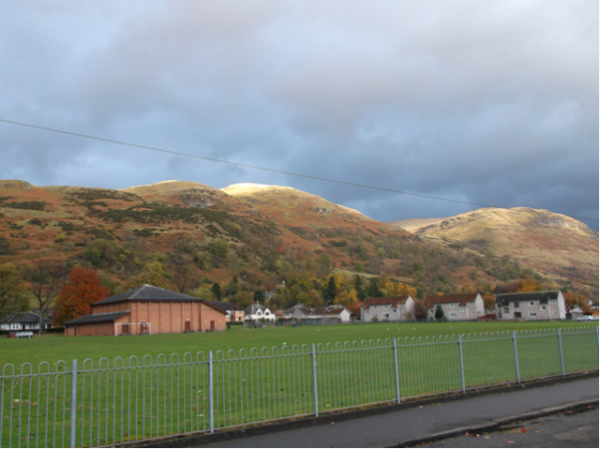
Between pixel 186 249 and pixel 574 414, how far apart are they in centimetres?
16853

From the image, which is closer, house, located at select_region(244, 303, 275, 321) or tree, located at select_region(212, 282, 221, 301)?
house, located at select_region(244, 303, 275, 321)

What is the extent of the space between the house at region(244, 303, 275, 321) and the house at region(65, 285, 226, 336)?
5469 centimetres

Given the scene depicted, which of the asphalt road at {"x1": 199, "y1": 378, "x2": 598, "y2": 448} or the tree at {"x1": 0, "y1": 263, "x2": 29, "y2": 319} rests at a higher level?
the tree at {"x1": 0, "y1": 263, "x2": 29, "y2": 319}

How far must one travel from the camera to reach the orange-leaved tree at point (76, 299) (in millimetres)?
79812

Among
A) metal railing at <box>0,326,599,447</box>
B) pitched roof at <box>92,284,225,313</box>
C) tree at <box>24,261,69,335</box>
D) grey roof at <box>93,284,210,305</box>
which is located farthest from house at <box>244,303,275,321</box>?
metal railing at <box>0,326,599,447</box>

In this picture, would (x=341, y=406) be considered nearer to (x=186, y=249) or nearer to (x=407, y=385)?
(x=407, y=385)

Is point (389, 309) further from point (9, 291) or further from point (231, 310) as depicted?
point (9, 291)

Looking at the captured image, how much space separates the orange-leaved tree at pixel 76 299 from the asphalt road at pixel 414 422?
3130 inches

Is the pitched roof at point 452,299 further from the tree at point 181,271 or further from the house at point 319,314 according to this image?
the tree at point 181,271

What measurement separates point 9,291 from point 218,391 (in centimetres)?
6835

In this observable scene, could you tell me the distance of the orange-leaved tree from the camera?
79.8 metres

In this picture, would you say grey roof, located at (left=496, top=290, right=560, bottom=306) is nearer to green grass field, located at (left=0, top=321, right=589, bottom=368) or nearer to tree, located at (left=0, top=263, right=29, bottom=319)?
green grass field, located at (left=0, top=321, right=589, bottom=368)

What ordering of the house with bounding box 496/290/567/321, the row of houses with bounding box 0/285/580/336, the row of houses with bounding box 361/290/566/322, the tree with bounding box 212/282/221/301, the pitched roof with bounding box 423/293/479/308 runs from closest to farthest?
the row of houses with bounding box 0/285/580/336, the house with bounding box 496/290/567/321, the row of houses with bounding box 361/290/566/322, the pitched roof with bounding box 423/293/479/308, the tree with bounding box 212/282/221/301

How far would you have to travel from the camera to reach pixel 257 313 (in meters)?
135
